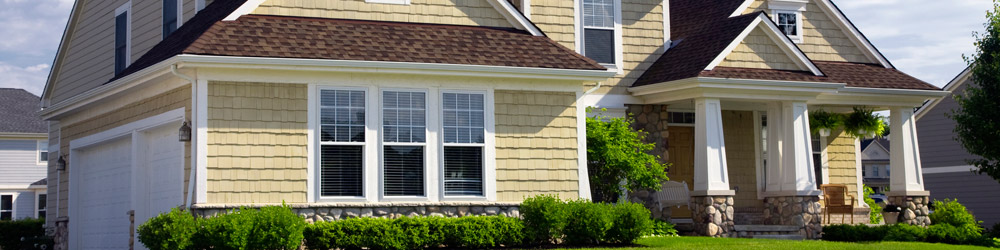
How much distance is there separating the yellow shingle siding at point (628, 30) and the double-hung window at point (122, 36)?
8443 millimetres

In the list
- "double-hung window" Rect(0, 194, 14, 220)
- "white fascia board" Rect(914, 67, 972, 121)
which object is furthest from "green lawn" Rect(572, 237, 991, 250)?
"double-hung window" Rect(0, 194, 14, 220)

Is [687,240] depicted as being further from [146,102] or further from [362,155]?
[146,102]

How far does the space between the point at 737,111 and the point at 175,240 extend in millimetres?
12147

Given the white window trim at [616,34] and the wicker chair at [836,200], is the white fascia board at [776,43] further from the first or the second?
the wicker chair at [836,200]

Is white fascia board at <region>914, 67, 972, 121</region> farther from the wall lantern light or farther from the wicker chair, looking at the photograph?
the wall lantern light

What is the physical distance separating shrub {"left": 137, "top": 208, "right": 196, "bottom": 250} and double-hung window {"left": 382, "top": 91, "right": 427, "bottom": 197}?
2.77 metres

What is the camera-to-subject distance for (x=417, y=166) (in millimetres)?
15469

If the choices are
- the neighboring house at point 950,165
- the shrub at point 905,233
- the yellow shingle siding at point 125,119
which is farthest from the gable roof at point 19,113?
the shrub at point 905,233

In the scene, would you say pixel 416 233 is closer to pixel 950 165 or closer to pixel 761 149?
pixel 761 149

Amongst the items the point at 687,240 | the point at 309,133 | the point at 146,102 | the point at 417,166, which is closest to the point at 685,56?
the point at 687,240

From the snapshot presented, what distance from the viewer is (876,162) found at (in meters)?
67.2

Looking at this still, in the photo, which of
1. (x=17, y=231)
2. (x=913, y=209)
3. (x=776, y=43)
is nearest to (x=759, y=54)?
(x=776, y=43)

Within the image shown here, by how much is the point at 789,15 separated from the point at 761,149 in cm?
290

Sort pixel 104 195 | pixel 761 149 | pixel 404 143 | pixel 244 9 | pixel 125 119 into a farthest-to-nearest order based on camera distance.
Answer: pixel 761 149 → pixel 104 195 → pixel 125 119 → pixel 244 9 → pixel 404 143
